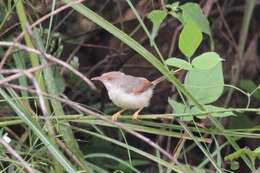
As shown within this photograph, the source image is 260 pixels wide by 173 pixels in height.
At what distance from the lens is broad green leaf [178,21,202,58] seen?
1.80m

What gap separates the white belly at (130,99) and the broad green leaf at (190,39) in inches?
22.4

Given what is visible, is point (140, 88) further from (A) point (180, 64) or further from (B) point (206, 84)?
(A) point (180, 64)

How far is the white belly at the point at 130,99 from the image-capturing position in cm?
234

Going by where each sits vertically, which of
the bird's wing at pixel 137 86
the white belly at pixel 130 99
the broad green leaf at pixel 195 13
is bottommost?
the white belly at pixel 130 99

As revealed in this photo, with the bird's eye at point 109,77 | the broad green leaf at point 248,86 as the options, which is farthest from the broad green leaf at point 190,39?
the broad green leaf at point 248,86

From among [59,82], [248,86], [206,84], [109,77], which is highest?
[206,84]

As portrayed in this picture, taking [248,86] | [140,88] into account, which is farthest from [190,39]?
[248,86]

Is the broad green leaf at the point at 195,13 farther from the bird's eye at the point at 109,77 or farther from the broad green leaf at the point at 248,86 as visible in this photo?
the broad green leaf at the point at 248,86

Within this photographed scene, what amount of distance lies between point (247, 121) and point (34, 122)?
71.4 inches

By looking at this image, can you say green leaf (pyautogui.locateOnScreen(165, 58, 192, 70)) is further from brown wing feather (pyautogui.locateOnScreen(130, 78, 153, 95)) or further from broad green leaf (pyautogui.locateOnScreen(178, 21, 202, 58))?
brown wing feather (pyautogui.locateOnScreen(130, 78, 153, 95))

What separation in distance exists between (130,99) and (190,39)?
0.60m

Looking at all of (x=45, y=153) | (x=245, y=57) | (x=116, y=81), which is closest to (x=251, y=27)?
(x=245, y=57)

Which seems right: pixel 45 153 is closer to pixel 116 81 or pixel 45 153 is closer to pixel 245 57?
pixel 116 81

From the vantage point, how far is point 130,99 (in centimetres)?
235
